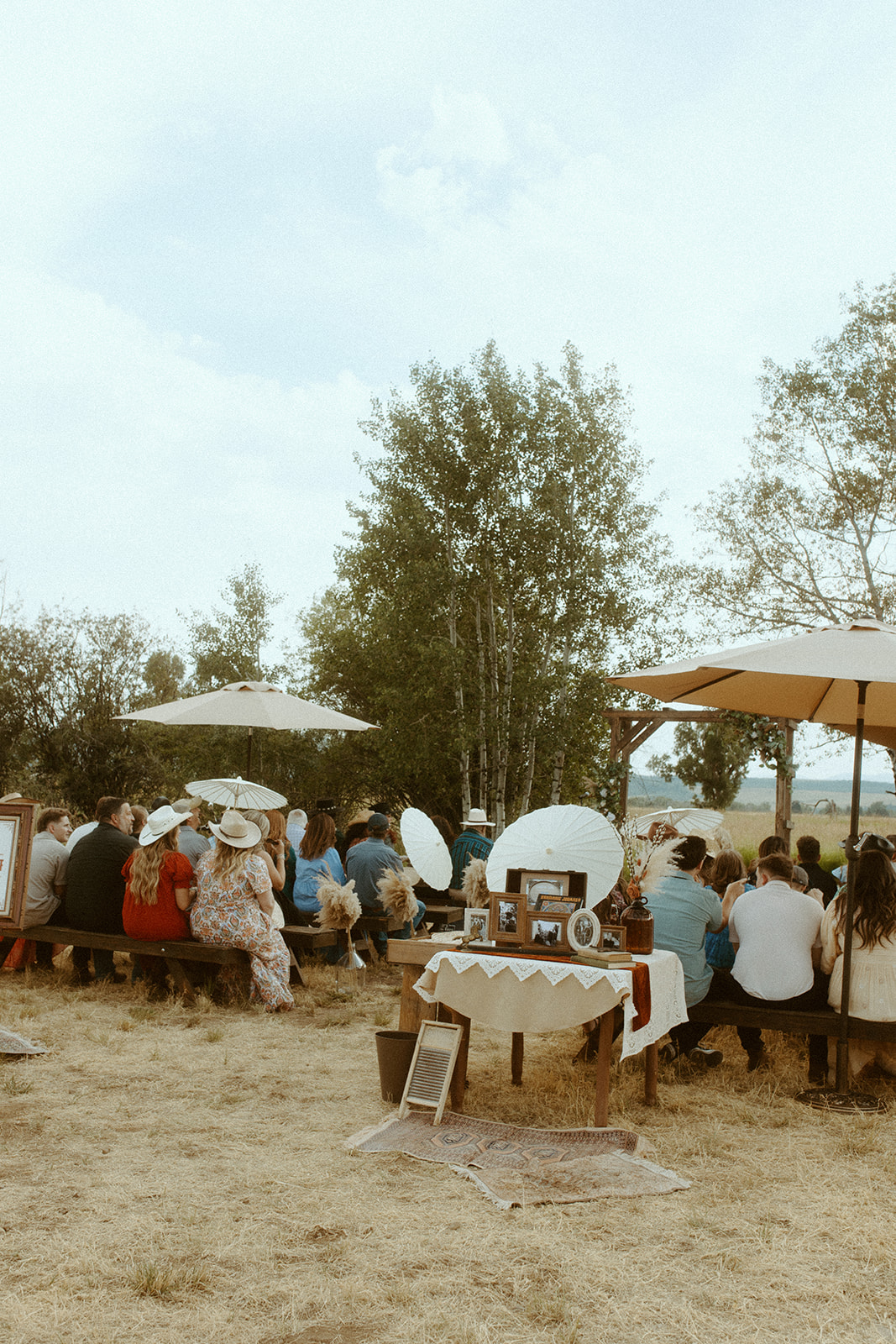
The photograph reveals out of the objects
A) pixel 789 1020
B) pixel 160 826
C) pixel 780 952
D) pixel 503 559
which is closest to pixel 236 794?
pixel 160 826

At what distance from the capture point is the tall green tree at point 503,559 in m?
16.3

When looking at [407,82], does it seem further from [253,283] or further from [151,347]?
[151,347]

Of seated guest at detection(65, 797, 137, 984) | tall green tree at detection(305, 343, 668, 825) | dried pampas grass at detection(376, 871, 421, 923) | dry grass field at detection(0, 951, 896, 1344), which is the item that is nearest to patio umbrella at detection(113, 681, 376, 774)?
seated guest at detection(65, 797, 137, 984)

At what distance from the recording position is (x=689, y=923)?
206 inches

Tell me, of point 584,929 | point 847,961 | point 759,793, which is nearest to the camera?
point 584,929

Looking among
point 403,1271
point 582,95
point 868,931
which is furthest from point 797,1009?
point 582,95

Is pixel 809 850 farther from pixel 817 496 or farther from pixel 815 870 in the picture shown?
pixel 817 496

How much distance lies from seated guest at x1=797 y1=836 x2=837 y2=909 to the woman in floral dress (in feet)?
12.4

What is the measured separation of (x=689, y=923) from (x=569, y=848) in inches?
40.7

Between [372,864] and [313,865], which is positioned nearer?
[313,865]

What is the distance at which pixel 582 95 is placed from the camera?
9.88 m

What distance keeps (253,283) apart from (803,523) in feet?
34.2

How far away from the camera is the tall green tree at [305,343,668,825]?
53.6ft

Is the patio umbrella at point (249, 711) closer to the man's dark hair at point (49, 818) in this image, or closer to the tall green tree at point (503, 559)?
the man's dark hair at point (49, 818)
